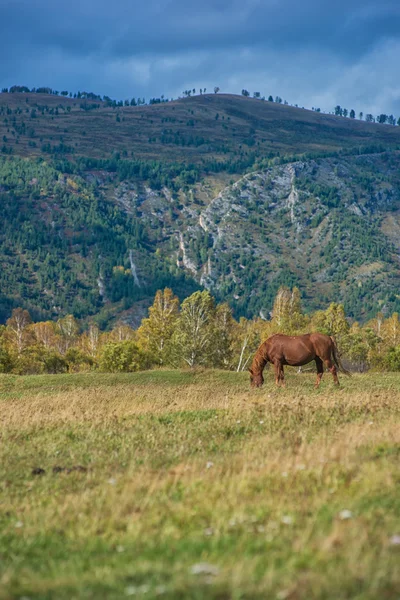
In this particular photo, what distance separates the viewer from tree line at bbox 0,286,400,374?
88875mm

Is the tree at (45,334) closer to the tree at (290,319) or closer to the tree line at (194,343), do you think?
the tree line at (194,343)

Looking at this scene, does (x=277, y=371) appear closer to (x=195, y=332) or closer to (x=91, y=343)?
(x=195, y=332)

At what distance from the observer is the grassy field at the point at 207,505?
838 cm

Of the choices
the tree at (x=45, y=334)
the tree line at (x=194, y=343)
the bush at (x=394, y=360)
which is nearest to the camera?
the tree line at (x=194, y=343)

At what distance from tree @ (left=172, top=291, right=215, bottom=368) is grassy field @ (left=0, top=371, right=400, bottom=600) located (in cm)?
6549

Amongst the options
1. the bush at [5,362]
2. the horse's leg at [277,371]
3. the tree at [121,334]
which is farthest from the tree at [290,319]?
the horse's leg at [277,371]

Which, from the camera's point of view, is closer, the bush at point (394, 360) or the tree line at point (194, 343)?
the tree line at point (194, 343)

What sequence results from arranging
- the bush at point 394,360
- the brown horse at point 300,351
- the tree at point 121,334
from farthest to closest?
the tree at point 121,334 → the bush at point 394,360 → the brown horse at point 300,351

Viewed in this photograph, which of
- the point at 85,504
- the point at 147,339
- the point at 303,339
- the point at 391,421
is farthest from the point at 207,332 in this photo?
the point at 85,504

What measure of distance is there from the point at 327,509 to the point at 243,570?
2.63 m

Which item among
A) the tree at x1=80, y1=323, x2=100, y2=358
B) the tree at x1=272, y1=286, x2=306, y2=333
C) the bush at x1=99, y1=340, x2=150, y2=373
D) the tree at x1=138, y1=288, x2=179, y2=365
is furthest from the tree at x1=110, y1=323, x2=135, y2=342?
the bush at x1=99, y1=340, x2=150, y2=373

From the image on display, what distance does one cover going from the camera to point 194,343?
86938 millimetres

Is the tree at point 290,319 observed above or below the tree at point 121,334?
above

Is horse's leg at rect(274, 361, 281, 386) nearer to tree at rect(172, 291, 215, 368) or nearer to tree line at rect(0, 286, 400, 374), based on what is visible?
tree line at rect(0, 286, 400, 374)
